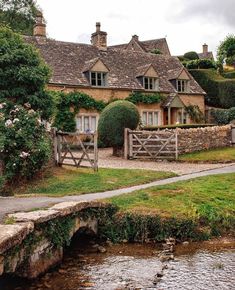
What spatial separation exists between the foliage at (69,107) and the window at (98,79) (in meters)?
1.65

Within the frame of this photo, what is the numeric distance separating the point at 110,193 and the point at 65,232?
15.7 feet

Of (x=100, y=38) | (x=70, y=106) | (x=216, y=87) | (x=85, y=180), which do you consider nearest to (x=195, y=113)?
(x=216, y=87)

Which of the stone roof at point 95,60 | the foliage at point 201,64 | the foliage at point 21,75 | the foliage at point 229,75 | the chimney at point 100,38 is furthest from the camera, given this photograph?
the foliage at point 201,64

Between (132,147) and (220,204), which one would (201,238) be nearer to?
(220,204)

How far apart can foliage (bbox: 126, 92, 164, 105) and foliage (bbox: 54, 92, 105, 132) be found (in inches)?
164

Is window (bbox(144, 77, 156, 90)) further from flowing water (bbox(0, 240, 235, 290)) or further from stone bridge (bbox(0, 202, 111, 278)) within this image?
stone bridge (bbox(0, 202, 111, 278))

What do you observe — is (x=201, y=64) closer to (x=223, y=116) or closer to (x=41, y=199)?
(x=223, y=116)

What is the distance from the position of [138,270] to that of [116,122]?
17.3 metres

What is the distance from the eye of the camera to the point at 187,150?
26000 mm

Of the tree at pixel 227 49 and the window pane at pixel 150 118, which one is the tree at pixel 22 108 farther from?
the tree at pixel 227 49

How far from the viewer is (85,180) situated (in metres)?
17.1

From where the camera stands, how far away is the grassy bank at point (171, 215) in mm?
Result: 12459

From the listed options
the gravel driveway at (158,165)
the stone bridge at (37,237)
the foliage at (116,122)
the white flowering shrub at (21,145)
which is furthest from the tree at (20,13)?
the stone bridge at (37,237)

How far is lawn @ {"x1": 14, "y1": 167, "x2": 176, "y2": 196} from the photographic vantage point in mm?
15992
